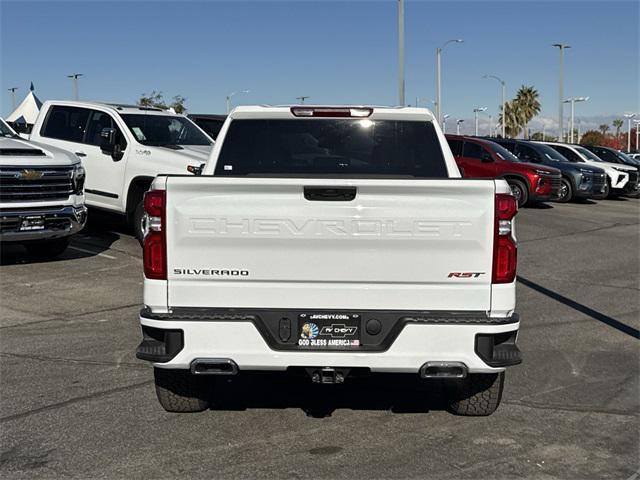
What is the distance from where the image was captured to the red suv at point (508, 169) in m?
21.4

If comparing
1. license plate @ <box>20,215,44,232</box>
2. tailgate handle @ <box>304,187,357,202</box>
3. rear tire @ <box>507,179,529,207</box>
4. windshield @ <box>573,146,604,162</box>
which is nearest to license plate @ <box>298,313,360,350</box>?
tailgate handle @ <box>304,187,357,202</box>

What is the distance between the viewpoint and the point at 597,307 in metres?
9.81

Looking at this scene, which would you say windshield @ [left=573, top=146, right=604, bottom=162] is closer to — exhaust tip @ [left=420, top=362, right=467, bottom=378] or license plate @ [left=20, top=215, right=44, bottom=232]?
license plate @ [left=20, top=215, right=44, bottom=232]

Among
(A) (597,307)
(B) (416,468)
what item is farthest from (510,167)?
(B) (416,468)

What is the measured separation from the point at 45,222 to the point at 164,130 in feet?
9.97

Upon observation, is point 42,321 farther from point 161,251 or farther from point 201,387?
point 161,251

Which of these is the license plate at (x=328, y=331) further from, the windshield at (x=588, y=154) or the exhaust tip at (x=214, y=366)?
the windshield at (x=588, y=154)

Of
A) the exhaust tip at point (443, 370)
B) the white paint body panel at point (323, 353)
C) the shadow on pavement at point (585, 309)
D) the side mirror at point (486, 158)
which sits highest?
the side mirror at point (486, 158)

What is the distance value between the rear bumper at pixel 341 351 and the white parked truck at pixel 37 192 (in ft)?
23.6

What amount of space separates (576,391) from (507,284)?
207 cm

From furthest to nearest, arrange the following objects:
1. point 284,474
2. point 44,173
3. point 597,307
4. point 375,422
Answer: point 44,173, point 597,307, point 375,422, point 284,474

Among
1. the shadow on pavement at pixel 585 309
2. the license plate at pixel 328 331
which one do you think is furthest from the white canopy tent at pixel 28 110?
the license plate at pixel 328 331

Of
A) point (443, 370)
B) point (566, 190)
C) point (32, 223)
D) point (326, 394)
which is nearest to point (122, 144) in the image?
point (32, 223)

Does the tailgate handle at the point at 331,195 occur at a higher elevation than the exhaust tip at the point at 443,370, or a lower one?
higher
